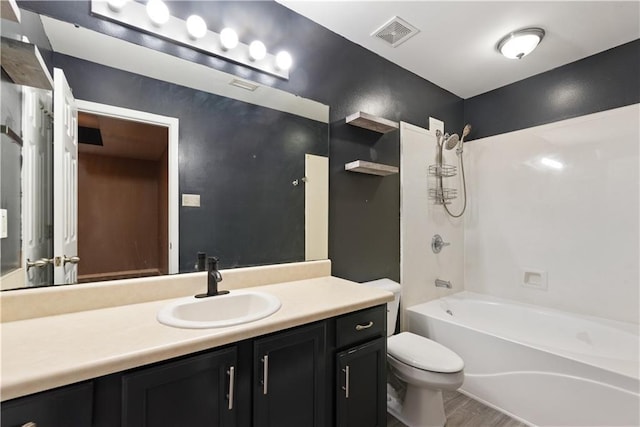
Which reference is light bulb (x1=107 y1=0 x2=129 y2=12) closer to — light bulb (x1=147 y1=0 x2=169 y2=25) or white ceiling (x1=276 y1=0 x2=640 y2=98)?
light bulb (x1=147 y1=0 x2=169 y2=25)

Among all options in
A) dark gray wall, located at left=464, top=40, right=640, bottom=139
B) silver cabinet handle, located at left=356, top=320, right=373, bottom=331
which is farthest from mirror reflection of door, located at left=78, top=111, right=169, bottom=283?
dark gray wall, located at left=464, top=40, right=640, bottom=139

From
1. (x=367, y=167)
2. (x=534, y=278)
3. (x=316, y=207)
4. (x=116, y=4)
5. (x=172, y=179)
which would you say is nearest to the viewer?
(x=116, y=4)

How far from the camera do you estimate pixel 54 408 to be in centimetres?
70

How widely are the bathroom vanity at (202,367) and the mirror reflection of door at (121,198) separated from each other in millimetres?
184

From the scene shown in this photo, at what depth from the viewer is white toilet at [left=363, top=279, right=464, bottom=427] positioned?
161 cm

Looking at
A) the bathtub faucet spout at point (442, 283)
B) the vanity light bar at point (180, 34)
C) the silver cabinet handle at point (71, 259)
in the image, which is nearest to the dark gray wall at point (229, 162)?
the vanity light bar at point (180, 34)

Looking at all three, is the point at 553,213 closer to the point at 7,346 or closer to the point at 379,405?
the point at 379,405

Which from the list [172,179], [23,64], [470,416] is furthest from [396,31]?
[470,416]

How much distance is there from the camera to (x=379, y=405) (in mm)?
1417

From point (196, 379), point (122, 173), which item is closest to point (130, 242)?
point (122, 173)

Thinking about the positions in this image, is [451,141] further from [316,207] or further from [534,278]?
[316,207]

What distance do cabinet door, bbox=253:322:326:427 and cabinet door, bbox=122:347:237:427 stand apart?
0.10m

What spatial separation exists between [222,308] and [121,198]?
0.64 meters

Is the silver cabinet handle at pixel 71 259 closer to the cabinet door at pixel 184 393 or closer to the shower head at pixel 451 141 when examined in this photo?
the cabinet door at pixel 184 393
